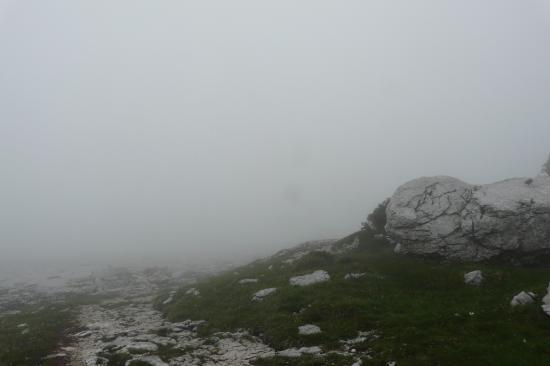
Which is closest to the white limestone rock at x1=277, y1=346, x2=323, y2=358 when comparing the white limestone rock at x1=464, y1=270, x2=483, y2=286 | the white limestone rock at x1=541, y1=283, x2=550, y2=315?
the white limestone rock at x1=541, y1=283, x2=550, y2=315

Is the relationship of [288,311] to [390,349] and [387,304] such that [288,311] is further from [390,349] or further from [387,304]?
[390,349]

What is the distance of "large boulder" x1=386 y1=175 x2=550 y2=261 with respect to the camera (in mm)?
35531

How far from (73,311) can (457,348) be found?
46.9 m

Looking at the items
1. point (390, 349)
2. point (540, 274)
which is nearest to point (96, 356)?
point (390, 349)

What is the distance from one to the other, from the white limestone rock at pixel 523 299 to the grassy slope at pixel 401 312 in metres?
0.54

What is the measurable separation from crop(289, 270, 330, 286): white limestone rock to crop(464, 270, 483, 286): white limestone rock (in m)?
12.1

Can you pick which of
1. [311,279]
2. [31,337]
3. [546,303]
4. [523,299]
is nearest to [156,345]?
[31,337]

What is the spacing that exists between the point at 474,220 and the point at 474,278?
7912 mm

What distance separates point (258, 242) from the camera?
604 feet

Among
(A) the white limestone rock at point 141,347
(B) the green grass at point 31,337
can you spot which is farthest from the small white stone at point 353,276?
(B) the green grass at point 31,337

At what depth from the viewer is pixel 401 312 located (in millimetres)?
27266

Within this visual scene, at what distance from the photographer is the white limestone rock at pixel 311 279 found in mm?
37456

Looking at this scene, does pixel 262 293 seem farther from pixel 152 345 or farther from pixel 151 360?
pixel 151 360

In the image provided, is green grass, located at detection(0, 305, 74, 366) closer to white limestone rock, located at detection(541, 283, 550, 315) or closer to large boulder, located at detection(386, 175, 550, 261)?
white limestone rock, located at detection(541, 283, 550, 315)
